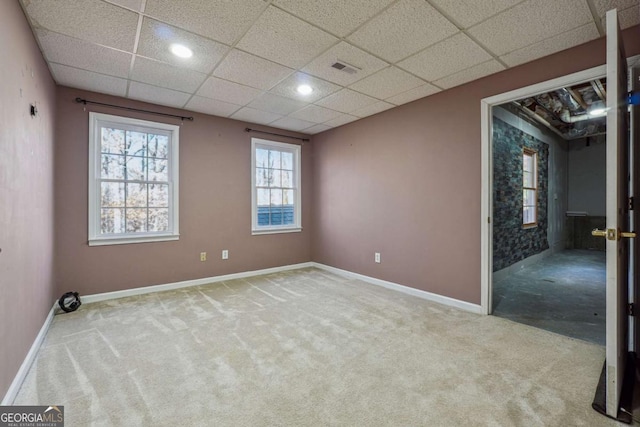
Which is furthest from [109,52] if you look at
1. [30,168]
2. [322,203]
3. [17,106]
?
[322,203]

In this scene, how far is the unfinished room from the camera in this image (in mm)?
1704

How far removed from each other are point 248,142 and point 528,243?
5.20 meters

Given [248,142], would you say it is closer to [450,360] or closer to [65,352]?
[65,352]

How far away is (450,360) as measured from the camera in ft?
6.92

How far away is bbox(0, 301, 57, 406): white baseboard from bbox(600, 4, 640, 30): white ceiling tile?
4414mm

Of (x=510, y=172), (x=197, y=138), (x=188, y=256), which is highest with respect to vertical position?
(x=197, y=138)

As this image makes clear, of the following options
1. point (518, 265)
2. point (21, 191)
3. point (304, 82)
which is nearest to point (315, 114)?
point (304, 82)

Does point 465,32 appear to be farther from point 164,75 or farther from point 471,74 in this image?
point 164,75

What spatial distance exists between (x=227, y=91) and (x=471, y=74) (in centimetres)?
261

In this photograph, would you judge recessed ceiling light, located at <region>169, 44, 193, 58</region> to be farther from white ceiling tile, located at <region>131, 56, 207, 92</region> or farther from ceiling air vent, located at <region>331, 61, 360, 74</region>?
ceiling air vent, located at <region>331, 61, 360, 74</region>

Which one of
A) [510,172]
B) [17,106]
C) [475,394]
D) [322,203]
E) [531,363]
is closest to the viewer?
[475,394]

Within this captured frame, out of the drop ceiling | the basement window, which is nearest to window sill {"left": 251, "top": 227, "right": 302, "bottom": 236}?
the drop ceiling

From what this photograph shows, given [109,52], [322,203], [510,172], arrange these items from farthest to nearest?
[322,203] < [510,172] < [109,52]

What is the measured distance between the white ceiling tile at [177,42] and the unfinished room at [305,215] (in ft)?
0.08
